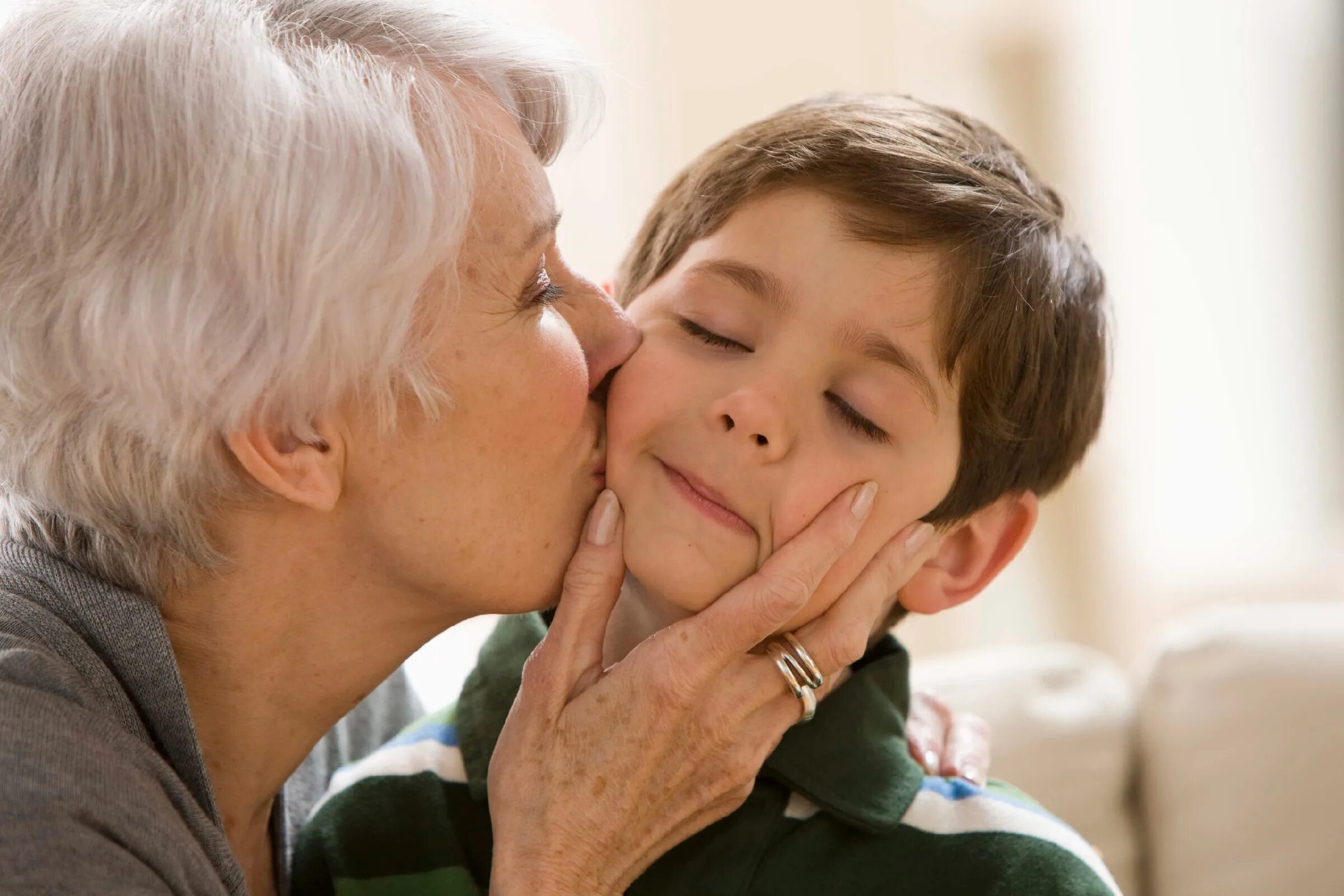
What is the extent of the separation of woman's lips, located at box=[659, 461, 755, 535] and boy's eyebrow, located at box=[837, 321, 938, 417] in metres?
0.22

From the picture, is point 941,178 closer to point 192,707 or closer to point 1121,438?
point 192,707

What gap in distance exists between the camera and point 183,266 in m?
1.15

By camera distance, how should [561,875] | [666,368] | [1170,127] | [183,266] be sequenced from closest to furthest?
[183,266] → [561,875] → [666,368] → [1170,127]

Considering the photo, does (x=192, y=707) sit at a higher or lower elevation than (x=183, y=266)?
lower

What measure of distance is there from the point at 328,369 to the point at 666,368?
0.38m

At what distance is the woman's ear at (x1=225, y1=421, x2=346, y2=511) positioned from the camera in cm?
123

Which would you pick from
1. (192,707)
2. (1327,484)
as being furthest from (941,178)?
(1327,484)

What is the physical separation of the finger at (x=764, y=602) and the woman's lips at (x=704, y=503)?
0.05 m

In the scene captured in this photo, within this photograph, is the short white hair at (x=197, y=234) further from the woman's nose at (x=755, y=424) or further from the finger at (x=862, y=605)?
the finger at (x=862, y=605)

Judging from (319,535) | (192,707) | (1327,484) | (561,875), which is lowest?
(1327,484)

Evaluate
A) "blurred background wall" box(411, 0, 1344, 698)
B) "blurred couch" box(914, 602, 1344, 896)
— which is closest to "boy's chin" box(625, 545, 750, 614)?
"blurred couch" box(914, 602, 1344, 896)

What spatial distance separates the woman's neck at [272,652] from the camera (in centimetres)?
134

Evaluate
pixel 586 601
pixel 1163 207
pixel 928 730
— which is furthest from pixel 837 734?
pixel 1163 207

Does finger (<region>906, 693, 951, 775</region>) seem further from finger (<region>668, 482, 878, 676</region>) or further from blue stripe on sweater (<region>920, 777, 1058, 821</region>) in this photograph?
finger (<region>668, 482, 878, 676</region>)
